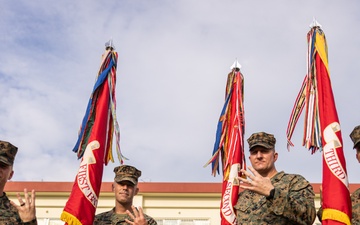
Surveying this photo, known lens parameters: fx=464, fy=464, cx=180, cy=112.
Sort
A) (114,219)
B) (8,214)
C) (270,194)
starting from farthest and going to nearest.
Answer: (114,219) < (8,214) < (270,194)

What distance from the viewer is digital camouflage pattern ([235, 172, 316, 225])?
319 centimetres

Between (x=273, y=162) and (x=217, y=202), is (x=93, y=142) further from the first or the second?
(x=217, y=202)

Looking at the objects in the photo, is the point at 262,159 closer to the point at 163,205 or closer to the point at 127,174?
the point at 127,174

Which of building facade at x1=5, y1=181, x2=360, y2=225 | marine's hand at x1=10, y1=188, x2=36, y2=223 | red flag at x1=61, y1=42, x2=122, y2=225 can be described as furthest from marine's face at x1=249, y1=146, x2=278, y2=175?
building facade at x1=5, y1=181, x2=360, y2=225

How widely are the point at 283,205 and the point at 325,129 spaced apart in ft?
5.71

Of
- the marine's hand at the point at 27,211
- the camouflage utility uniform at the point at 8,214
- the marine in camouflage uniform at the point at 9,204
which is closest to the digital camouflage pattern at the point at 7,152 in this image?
the marine in camouflage uniform at the point at 9,204

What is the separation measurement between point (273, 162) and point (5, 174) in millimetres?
2247

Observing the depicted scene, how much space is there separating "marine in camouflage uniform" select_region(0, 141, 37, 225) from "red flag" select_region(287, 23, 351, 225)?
253 cm

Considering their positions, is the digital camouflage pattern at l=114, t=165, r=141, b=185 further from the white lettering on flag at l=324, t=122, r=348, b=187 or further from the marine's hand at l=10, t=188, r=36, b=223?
the white lettering on flag at l=324, t=122, r=348, b=187

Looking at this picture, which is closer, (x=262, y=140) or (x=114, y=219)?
(x=262, y=140)

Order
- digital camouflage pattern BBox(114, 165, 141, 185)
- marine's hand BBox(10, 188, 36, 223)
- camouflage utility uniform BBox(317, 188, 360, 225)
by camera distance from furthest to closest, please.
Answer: digital camouflage pattern BBox(114, 165, 141, 185) → camouflage utility uniform BBox(317, 188, 360, 225) → marine's hand BBox(10, 188, 36, 223)

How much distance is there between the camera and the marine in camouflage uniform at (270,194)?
10.5ft

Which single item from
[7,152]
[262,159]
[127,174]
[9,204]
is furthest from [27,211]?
[262,159]

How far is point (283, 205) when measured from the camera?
318 cm
